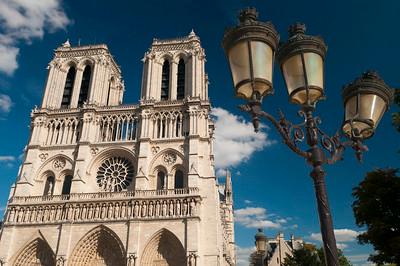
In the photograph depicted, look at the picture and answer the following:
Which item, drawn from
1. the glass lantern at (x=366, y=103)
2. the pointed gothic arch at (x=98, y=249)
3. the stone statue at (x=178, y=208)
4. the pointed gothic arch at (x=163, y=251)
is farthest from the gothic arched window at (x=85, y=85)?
the glass lantern at (x=366, y=103)

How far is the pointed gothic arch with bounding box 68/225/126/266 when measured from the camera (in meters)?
24.3

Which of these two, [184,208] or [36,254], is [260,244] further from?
[36,254]

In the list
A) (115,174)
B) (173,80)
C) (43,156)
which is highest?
(173,80)

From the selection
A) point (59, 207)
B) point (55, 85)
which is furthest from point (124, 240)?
point (55, 85)

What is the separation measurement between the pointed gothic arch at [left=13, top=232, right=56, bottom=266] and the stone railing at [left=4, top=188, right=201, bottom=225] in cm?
142

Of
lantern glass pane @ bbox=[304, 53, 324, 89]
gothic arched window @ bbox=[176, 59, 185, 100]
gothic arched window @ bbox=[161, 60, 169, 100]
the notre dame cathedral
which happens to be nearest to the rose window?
the notre dame cathedral

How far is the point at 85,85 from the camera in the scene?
32344mm

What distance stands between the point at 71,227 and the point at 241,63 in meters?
24.0

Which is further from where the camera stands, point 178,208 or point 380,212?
point 178,208

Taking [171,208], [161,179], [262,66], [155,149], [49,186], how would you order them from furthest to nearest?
[49,186] < [155,149] < [161,179] < [171,208] < [262,66]

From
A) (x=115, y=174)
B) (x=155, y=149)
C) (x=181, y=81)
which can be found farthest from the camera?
(x=181, y=81)

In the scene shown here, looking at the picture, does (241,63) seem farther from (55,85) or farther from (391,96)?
(55,85)

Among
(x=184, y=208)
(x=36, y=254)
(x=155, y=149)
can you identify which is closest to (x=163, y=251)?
(x=184, y=208)

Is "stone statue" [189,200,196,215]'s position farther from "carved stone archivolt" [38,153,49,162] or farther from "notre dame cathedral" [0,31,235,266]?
"carved stone archivolt" [38,153,49,162]
